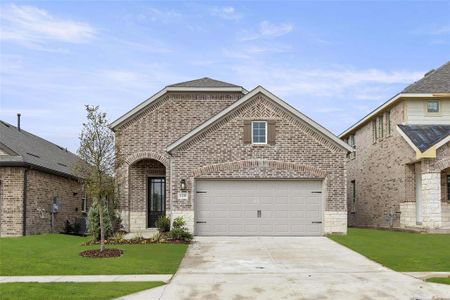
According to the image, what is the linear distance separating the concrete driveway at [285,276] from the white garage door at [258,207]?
2584 mm

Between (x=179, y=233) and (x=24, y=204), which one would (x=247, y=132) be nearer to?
(x=179, y=233)

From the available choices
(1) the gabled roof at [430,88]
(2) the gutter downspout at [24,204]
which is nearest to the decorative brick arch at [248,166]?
(1) the gabled roof at [430,88]

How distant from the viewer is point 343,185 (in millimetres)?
20688

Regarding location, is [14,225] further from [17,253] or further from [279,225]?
[279,225]

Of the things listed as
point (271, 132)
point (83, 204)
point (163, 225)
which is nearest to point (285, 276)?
point (271, 132)

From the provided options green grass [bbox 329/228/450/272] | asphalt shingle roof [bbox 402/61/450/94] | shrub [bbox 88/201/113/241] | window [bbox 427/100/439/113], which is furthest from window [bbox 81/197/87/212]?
window [bbox 427/100/439/113]

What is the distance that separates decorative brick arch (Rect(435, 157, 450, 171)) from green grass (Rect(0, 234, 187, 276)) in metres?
11.8

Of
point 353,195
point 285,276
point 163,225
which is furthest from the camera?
point 353,195

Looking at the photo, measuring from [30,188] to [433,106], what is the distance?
19.5 meters

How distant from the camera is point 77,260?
15.0m

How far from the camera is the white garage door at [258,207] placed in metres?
20.8

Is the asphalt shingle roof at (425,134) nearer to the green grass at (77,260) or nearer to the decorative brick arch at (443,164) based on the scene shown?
the decorative brick arch at (443,164)

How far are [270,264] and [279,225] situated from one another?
6581mm

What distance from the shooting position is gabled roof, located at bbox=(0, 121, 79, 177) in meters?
21.7
